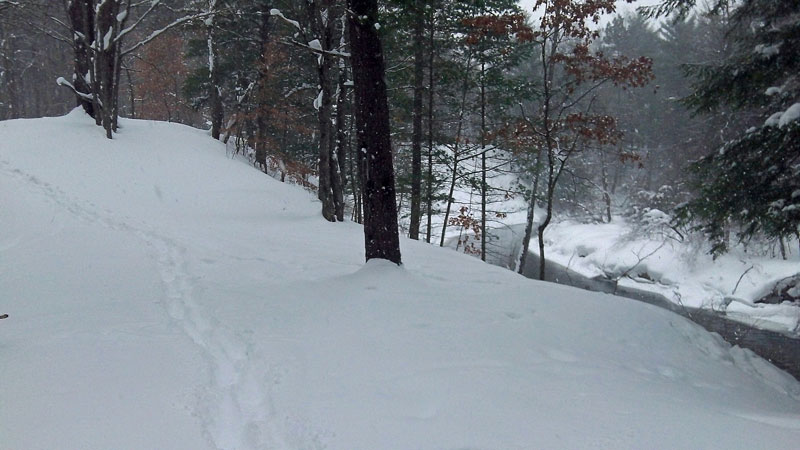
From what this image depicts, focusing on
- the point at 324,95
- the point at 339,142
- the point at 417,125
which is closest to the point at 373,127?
the point at 324,95

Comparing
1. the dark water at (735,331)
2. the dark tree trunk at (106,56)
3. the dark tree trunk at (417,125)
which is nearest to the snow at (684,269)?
the dark water at (735,331)

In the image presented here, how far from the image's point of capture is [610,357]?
5.09 metres

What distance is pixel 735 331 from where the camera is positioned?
1388 centimetres

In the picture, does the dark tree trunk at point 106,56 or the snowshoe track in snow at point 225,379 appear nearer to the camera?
the snowshoe track in snow at point 225,379

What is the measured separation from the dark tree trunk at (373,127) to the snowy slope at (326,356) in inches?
23.5

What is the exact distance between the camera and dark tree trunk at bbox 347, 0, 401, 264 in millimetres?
6367

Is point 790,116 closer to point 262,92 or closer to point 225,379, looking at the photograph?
point 225,379

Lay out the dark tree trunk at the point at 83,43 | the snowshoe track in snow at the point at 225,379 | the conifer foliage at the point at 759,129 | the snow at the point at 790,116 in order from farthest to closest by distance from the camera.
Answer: the dark tree trunk at the point at 83,43, the conifer foliage at the point at 759,129, the snow at the point at 790,116, the snowshoe track in snow at the point at 225,379

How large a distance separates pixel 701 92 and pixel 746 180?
4.73 feet

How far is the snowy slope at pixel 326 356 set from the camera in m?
3.17

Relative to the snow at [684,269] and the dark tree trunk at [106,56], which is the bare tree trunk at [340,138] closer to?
the dark tree trunk at [106,56]

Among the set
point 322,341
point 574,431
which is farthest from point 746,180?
point 322,341

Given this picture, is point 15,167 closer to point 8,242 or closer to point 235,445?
point 8,242

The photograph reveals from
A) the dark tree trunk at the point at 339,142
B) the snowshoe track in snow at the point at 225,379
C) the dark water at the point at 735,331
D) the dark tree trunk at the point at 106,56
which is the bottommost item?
the dark water at the point at 735,331
